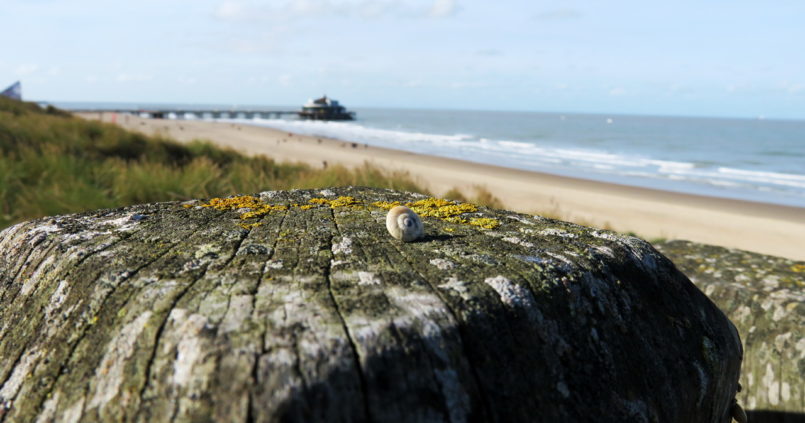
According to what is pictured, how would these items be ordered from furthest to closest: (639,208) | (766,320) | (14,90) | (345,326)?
1. (14,90)
2. (639,208)
3. (766,320)
4. (345,326)

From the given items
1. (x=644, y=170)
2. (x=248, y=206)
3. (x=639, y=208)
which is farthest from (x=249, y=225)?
(x=644, y=170)

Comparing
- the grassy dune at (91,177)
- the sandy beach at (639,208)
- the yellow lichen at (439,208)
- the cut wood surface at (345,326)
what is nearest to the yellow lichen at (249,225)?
the cut wood surface at (345,326)

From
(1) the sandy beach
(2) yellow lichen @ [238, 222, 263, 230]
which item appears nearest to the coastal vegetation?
(1) the sandy beach

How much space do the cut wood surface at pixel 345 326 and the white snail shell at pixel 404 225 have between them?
4 cm

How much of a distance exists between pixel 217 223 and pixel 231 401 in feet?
4.39

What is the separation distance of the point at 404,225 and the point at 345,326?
811 millimetres

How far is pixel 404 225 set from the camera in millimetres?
2064

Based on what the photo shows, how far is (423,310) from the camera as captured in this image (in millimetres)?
1427

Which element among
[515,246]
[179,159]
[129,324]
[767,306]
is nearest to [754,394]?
[767,306]

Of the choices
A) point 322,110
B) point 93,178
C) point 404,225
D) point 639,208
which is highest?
point 322,110

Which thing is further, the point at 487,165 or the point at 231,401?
the point at 487,165

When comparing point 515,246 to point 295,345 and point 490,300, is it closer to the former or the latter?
point 490,300

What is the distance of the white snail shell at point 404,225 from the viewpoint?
2.07 m

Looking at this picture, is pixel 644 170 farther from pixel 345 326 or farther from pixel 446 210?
pixel 345 326
